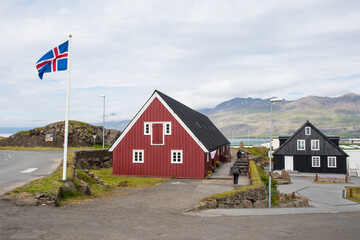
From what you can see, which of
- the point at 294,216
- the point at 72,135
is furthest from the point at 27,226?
the point at 72,135

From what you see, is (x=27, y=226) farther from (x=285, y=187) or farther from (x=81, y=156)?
(x=285, y=187)

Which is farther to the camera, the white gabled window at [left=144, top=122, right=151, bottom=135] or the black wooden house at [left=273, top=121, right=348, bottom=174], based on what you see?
the black wooden house at [left=273, top=121, right=348, bottom=174]

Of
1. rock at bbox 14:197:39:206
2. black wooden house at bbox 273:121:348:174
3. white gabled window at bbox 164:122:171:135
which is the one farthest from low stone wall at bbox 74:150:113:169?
black wooden house at bbox 273:121:348:174

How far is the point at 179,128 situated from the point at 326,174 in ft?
107

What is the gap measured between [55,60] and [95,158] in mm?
23797

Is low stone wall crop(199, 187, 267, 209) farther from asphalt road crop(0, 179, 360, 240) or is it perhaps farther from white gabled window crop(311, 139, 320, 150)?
white gabled window crop(311, 139, 320, 150)

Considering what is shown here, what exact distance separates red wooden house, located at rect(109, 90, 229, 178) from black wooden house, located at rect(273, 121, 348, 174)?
88.7 ft

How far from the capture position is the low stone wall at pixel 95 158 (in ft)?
116

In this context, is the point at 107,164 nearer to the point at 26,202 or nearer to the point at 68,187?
the point at 68,187

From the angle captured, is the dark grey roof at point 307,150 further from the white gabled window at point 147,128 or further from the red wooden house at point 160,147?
the white gabled window at point 147,128

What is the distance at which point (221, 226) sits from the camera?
11969 millimetres

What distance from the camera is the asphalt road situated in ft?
32.1

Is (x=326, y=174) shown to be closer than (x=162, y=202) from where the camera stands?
No

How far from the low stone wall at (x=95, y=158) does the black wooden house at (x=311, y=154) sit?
97.6 ft
